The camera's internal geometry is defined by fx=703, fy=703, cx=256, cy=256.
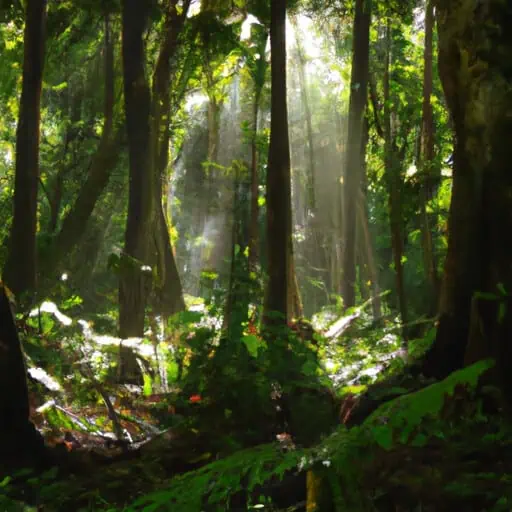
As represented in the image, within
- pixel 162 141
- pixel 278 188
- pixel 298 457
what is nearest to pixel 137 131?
pixel 278 188

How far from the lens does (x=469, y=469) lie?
2926 millimetres

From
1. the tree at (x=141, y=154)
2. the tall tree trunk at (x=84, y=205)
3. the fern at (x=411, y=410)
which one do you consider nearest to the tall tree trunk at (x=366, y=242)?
the tall tree trunk at (x=84, y=205)

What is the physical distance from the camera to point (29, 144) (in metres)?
11.3

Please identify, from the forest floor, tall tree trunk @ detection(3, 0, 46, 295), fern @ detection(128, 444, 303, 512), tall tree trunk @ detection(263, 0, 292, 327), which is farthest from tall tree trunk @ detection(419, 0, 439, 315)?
tall tree trunk @ detection(3, 0, 46, 295)

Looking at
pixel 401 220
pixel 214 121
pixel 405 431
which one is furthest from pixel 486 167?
pixel 214 121

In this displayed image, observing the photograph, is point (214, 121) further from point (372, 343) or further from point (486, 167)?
point (486, 167)

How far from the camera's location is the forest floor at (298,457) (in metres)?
2.50

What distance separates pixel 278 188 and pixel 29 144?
4.22 meters

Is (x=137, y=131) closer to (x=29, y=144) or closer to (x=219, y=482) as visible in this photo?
(x=29, y=144)

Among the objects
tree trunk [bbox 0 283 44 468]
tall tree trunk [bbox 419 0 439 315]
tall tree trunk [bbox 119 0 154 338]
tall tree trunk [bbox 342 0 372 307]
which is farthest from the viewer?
tall tree trunk [bbox 342 0 372 307]

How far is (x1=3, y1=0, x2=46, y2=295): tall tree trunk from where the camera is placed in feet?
35.6

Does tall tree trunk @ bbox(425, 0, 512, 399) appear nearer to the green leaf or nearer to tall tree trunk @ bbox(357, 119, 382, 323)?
the green leaf

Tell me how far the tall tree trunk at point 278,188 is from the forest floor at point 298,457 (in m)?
3.89

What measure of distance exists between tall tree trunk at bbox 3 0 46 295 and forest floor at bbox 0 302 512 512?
564cm
